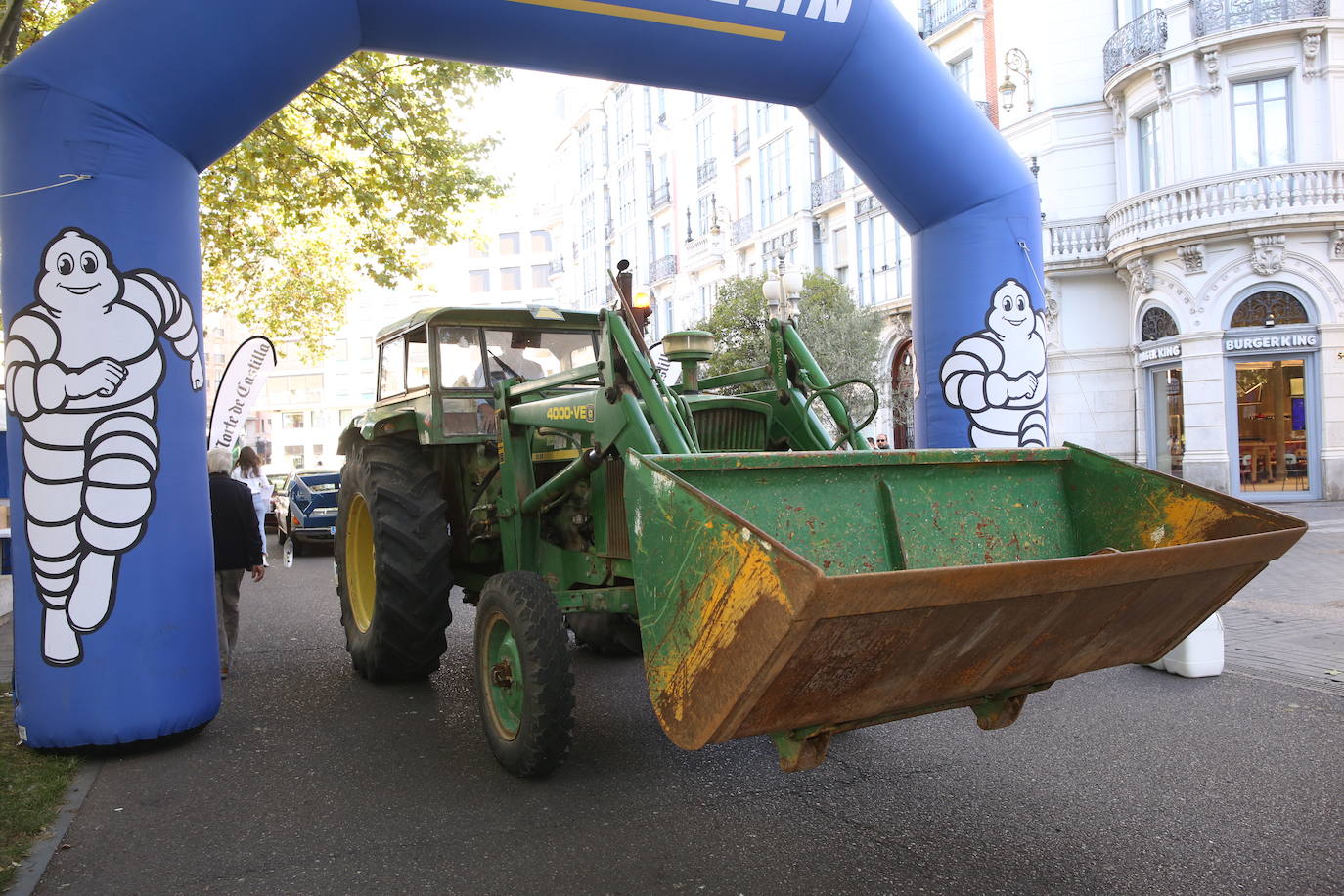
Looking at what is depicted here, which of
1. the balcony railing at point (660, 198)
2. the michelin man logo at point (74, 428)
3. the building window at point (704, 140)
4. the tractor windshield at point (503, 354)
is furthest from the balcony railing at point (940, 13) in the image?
the michelin man logo at point (74, 428)

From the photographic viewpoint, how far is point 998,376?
7105 millimetres

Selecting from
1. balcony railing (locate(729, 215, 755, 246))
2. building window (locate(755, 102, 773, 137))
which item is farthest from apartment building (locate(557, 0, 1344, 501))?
balcony railing (locate(729, 215, 755, 246))

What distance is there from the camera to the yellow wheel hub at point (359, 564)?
24.8 feet

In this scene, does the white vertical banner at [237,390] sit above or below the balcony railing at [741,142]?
below

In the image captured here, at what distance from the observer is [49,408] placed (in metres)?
5.21

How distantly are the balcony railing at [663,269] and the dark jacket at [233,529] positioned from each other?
109ft

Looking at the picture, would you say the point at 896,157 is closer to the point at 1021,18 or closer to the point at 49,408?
the point at 49,408

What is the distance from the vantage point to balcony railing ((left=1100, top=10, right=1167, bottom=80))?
20.5m

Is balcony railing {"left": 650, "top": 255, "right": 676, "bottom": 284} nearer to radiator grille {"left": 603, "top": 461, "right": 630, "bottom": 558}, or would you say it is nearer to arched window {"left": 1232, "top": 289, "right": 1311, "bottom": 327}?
arched window {"left": 1232, "top": 289, "right": 1311, "bottom": 327}

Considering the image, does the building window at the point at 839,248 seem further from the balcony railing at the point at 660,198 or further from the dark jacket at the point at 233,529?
the dark jacket at the point at 233,529

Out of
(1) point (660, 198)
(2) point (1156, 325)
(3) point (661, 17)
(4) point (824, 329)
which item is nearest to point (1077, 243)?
(2) point (1156, 325)

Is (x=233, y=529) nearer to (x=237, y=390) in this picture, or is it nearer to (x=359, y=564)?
(x=359, y=564)

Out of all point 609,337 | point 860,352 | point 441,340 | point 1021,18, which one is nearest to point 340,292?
point 860,352

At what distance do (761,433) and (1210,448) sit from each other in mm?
17468
